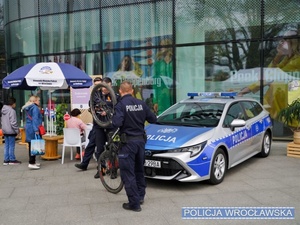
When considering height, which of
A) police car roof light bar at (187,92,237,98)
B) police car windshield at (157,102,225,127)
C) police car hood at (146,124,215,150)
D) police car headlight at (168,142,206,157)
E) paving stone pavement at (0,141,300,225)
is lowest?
paving stone pavement at (0,141,300,225)

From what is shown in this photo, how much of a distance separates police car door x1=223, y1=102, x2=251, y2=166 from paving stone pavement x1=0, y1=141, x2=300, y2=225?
15.5 inches

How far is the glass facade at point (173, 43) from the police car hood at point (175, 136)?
17.7 ft

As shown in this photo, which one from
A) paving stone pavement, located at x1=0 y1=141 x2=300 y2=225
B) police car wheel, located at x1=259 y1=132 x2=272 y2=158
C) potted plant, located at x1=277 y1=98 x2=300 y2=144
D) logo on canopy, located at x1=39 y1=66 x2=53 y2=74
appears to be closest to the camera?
paving stone pavement, located at x1=0 y1=141 x2=300 y2=225

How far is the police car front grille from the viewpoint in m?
5.43

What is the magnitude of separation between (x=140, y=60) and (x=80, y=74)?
15.3ft

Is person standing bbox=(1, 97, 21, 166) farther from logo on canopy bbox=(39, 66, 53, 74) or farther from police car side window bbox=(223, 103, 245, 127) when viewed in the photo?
police car side window bbox=(223, 103, 245, 127)

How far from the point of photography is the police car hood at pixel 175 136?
5582 mm

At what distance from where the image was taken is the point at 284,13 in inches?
408

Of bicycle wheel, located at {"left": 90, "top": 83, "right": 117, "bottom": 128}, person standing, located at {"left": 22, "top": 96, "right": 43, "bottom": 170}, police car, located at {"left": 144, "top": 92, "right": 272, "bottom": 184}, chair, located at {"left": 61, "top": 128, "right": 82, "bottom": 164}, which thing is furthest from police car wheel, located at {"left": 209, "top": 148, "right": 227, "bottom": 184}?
person standing, located at {"left": 22, "top": 96, "right": 43, "bottom": 170}

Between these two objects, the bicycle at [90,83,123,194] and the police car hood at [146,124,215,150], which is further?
the police car hood at [146,124,215,150]

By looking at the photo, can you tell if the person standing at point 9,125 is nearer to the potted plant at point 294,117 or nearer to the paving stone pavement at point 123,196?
the paving stone pavement at point 123,196

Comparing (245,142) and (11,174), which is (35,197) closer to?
(11,174)

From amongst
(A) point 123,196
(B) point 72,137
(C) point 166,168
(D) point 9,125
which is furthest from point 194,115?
(D) point 9,125

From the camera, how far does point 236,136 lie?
6441 mm
